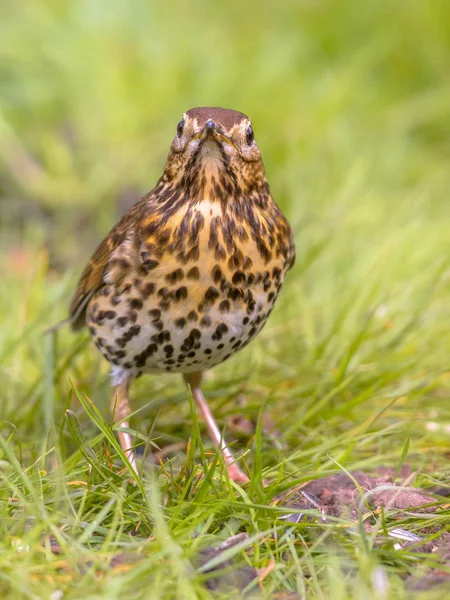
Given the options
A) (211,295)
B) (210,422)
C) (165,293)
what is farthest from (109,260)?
(210,422)

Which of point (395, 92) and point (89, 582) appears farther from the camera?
point (395, 92)

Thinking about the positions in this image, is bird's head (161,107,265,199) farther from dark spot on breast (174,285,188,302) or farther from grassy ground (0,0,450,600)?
grassy ground (0,0,450,600)

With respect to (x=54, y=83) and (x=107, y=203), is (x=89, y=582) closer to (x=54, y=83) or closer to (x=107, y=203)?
(x=107, y=203)

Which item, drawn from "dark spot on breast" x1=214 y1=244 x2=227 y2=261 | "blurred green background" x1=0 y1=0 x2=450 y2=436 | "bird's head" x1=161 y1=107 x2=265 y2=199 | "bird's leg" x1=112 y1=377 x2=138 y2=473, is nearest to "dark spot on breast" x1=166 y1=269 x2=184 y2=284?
"dark spot on breast" x1=214 y1=244 x2=227 y2=261

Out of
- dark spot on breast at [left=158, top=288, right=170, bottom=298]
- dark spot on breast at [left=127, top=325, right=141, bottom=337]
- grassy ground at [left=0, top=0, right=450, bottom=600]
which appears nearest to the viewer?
grassy ground at [left=0, top=0, right=450, bottom=600]

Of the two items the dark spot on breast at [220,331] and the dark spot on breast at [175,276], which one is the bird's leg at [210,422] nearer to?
the dark spot on breast at [220,331]

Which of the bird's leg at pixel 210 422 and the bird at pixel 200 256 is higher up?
the bird at pixel 200 256

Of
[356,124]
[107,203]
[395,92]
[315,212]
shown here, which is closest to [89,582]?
[315,212]

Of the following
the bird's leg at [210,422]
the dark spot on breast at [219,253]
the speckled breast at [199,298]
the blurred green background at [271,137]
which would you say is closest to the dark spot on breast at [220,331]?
the speckled breast at [199,298]
